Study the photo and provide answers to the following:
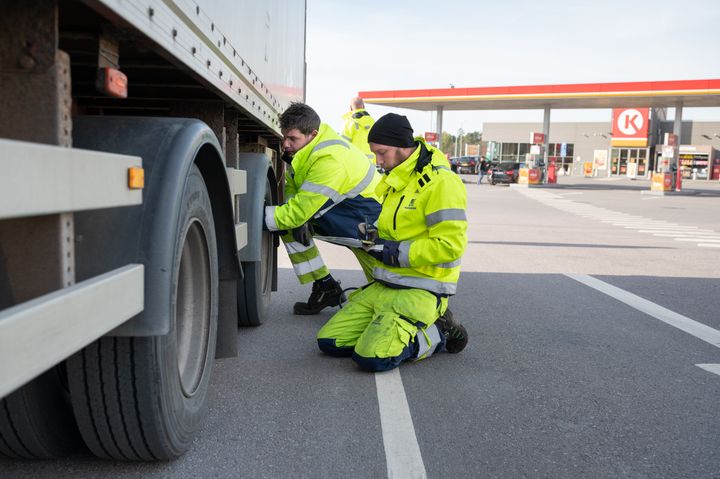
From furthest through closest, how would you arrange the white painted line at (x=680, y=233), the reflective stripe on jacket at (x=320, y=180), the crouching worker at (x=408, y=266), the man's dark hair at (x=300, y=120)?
the white painted line at (x=680, y=233)
the man's dark hair at (x=300, y=120)
the reflective stripe on jacket at (x=320, y=180)
the crouching worker at (x=408, y=266)

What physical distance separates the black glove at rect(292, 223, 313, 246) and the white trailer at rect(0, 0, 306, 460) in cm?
176

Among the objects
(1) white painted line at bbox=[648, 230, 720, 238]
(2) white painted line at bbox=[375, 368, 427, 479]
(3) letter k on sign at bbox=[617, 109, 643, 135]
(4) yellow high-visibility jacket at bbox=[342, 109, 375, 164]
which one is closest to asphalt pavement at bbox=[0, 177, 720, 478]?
(2) white painted line at bbox=[375, 368, 427, 479]

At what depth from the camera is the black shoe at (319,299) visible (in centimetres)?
590

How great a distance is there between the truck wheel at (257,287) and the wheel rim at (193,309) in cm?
172

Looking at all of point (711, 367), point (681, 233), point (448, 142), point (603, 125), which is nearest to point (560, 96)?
point (681, 233)

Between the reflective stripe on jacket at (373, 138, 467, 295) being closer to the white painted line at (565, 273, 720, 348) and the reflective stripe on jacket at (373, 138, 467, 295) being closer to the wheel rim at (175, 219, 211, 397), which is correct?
the wheel rim at (175, 219, 211, 397)

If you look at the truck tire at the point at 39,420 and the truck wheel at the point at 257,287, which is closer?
the truck tire at the point at 39,420

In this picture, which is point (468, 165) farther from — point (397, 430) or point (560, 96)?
point (397, 430)

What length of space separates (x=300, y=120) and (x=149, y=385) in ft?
11.1

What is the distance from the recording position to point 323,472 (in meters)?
2.83

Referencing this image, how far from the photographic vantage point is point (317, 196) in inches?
209

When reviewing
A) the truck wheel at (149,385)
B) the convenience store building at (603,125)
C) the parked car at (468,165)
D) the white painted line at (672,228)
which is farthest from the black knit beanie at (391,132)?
the parked car at (468,165)

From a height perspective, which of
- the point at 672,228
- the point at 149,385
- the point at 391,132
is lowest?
the point at 672,228

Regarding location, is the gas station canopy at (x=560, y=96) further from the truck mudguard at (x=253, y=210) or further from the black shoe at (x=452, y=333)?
the truck mudguard at (x=253, y=210)
